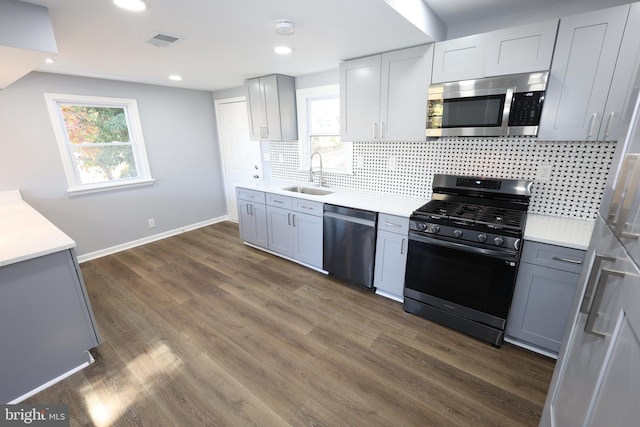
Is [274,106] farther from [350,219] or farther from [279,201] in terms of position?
[350,219]

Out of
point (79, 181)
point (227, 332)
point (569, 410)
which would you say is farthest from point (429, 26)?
point (79, 181)

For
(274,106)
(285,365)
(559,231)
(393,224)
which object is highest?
(274,106)

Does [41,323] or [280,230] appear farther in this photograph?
[280,230]

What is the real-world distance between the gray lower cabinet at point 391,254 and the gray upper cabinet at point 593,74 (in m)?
1.29

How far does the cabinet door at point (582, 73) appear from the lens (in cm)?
168

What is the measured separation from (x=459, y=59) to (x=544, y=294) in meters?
1.86

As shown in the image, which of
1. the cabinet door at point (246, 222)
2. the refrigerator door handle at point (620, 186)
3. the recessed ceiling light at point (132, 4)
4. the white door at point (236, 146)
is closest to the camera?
the refrigerator door handle at point (620, 186)

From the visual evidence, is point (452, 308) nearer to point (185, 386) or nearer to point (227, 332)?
point (227, 332)

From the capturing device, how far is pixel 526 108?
6.44ft

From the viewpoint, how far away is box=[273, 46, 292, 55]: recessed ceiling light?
7.91ft

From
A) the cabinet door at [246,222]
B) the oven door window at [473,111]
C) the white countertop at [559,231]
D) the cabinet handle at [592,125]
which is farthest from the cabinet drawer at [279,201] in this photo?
the cabinet handle at [592,125]

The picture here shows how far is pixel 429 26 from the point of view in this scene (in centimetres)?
212

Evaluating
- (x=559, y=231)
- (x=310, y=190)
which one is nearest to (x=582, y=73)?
(x=559, y=231)

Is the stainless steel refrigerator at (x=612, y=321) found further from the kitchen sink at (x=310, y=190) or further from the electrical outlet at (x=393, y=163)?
the kitchen sink at (x=310, y=190)
